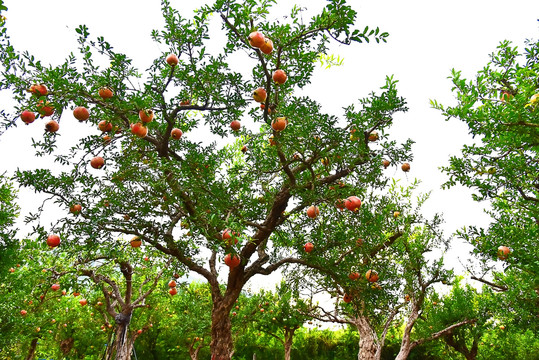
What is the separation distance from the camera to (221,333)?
7.20 metres

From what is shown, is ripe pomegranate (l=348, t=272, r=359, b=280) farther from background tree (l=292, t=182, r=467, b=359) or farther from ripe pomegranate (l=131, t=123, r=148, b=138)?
ripe pomegranate (l=131, t=123, r=148, b=138)

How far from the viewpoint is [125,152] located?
6.15 m

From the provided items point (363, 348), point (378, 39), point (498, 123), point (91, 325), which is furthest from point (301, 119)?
point (91, 325)

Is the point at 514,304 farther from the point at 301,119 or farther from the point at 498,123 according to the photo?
the point at 301,119

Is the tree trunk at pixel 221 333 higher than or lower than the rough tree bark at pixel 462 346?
higher

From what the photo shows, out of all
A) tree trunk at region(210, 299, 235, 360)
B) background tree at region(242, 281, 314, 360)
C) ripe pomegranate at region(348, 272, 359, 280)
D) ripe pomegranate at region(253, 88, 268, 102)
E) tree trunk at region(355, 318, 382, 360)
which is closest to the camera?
ripe pomegranate at region(253, 88, 268, 102)

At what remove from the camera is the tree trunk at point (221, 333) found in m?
7.04

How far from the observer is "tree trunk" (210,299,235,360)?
7.04 meters

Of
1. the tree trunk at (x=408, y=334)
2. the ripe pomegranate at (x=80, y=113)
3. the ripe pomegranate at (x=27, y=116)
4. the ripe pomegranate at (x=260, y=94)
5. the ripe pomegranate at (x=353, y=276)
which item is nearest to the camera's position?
the ripe pomegranate at (x=27, y=116)

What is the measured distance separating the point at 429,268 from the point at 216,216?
38.9ft

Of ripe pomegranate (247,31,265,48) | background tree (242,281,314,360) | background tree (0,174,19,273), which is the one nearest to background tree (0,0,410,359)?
ripe pomegranate (247,31,265,48)

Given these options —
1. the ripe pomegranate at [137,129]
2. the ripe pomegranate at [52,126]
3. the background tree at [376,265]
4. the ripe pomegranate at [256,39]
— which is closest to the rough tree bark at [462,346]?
the background tree at [376,265]

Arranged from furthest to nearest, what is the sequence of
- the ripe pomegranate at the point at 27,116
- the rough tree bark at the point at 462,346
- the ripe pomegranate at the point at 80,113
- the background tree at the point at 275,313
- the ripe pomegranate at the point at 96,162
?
the background tree at the point at 275,313
the rough tree bark at the point at 462,346
the ripe pomegranate at the point at 96,162
the ripe pomegranate at the point at 80,113
the ripe pomegranate at the point at 27,116

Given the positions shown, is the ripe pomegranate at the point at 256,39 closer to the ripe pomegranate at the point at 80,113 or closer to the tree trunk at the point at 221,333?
the ripe pomegranate at the point at 80,113
